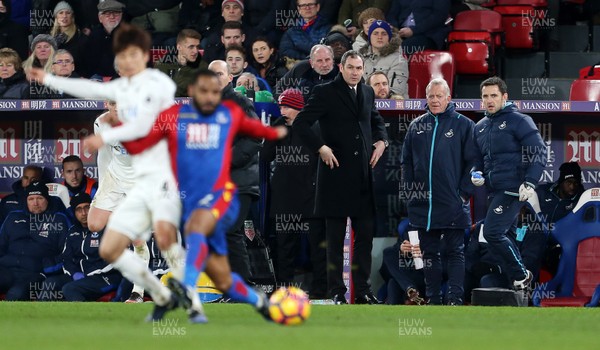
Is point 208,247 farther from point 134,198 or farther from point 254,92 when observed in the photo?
point 254,92

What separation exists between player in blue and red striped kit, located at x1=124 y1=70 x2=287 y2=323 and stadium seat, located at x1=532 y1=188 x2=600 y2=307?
6.09 meters

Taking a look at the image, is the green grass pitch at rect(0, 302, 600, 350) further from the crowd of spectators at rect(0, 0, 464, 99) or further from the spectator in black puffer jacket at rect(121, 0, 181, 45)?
the spectator in black puffer jacket at rect(121, 0, 181, 45)

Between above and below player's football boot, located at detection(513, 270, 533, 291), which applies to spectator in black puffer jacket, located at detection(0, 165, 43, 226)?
above

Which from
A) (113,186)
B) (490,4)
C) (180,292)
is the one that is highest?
(490,4)

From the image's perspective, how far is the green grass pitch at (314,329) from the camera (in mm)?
8875

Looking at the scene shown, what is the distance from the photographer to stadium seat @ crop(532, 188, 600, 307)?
48.2ft

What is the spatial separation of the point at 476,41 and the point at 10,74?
547cm

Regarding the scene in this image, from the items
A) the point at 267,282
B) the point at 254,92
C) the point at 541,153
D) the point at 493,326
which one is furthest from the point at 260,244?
the point at 493,326

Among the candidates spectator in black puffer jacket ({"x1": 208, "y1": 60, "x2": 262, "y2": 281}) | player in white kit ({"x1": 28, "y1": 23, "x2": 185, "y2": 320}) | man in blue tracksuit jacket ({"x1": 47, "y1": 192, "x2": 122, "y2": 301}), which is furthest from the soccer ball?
man in blue tracksuit jacket ({"x1": 47, "y1": 192, "x2": 122, "y2": 301})

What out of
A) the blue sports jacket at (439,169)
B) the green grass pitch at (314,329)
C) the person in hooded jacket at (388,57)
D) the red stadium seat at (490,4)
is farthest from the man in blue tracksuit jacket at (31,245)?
the red stadium seat at (490,4)

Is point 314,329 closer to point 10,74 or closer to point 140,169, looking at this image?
point 140,169

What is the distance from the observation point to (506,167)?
1362cm

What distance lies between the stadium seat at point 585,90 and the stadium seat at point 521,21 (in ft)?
6.74

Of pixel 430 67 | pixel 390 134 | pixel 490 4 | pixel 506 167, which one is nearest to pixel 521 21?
pixel 490 4
